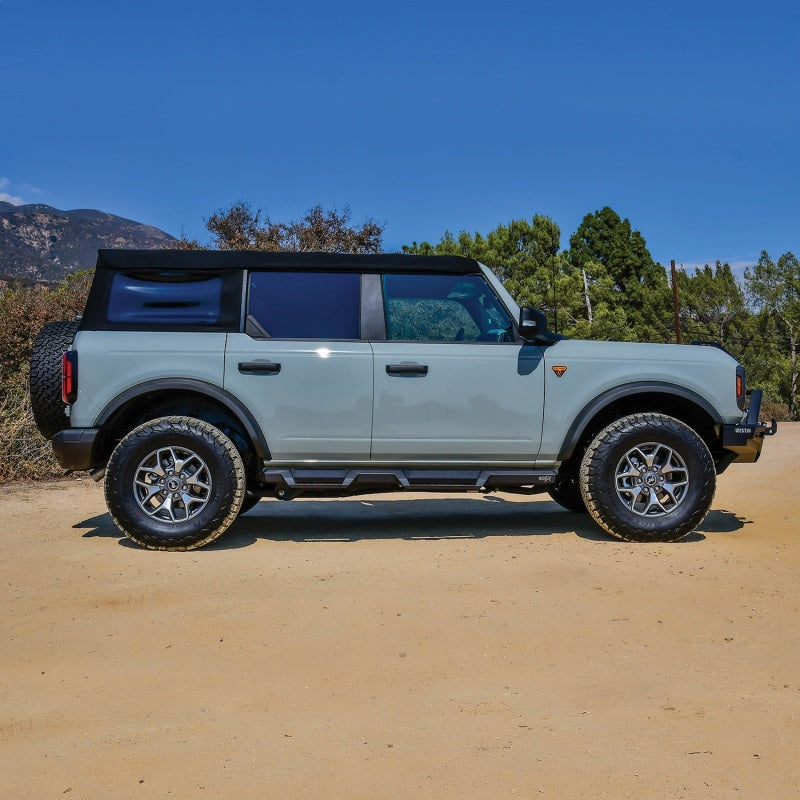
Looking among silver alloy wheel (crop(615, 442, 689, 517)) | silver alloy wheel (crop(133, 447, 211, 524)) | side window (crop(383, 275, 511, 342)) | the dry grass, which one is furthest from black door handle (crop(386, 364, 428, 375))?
the dry grass

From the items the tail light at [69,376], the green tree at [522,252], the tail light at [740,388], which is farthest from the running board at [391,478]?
the green tree at [522,252]

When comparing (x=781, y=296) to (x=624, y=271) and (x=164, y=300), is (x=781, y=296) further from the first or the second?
(x=164, y=300)

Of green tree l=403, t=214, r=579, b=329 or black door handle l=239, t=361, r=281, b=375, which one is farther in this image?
green tree l=403, t=214, r=579, b=329

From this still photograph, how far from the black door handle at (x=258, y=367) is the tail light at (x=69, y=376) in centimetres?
110

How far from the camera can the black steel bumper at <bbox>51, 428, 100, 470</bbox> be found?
6.03m

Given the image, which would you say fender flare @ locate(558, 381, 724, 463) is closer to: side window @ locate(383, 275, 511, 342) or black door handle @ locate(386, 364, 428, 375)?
side window @ locate(383, 275, 511, 342)

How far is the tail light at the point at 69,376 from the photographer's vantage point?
5.99m

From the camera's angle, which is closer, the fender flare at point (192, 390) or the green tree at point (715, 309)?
the fender flare at point (192, 390)

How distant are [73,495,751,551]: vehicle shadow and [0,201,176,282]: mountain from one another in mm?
119467

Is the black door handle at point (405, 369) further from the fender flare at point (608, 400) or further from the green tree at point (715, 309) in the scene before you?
the green tree at point (715, 309)

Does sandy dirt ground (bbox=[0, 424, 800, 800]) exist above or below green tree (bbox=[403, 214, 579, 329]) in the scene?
below

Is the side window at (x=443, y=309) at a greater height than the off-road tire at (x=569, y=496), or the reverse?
the side window at (x=443, y=309)

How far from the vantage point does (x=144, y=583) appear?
5.15 metres

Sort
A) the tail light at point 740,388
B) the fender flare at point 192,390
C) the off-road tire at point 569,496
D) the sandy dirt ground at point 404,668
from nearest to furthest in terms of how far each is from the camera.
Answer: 1. the sandy dirt ground at point 404,668
2. the fender flare at point 192,390
3. the tail light at point 740,388
4. the off-road tire at point 569,496
